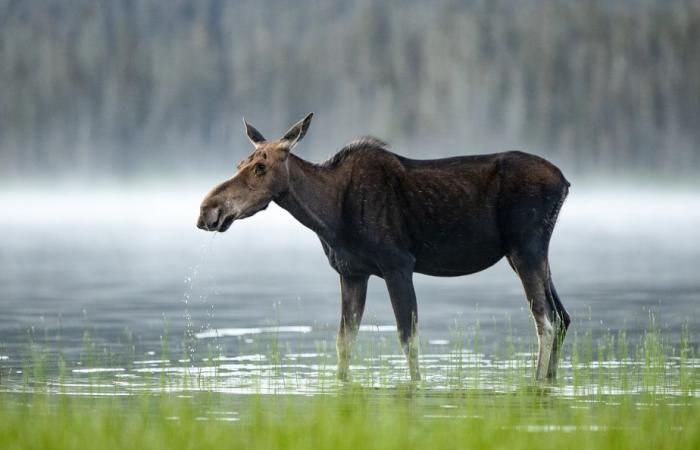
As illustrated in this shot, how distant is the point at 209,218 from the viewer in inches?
516

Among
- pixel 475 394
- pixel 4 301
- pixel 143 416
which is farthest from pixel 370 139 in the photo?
pixel 4 301

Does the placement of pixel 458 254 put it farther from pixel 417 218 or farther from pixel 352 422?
pixel 352 422

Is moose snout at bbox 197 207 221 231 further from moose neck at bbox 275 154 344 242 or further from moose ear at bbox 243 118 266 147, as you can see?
moose ear at bbox 243 118 266 147

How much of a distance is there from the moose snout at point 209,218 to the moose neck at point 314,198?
2.93 feet

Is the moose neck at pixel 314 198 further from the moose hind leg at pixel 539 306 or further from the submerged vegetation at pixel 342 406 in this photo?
the moose hind leg at pixel 539 306

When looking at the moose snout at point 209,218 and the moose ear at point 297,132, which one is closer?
the moose snout at point 209,218

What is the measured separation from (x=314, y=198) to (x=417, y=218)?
91 cm

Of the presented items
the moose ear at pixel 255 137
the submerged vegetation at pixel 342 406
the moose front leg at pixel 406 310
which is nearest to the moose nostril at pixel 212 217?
the moose ear at pixel 255 137

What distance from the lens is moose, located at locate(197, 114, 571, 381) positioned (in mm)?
13812

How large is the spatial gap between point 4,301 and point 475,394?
49.7 feet

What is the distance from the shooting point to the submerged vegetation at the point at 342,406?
977cm

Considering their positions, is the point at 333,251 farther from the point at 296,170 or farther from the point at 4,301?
the point at 4,301

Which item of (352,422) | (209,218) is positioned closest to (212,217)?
(209,218)

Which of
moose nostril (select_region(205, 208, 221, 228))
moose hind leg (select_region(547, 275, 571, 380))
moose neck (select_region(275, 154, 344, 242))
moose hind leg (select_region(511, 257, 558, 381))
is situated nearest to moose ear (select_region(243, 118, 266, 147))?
moose neck (select_region(275, 154, 344, 242))
